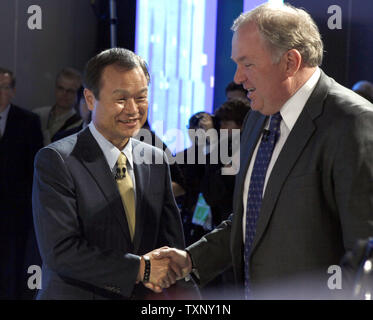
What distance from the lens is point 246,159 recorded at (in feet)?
7.73

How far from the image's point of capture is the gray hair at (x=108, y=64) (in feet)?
8.03

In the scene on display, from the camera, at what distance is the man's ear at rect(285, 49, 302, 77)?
2.18 metres

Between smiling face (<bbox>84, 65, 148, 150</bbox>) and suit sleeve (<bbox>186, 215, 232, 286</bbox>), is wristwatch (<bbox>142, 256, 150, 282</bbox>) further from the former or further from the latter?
smiling face (<bbox>84, 65, 148, 150</bbox>)

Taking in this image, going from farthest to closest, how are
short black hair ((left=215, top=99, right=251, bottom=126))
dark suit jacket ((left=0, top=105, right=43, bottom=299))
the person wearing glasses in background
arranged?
the person wearing glasses in background
dark suit jacket ((left=0, top=105, right=43, bottom=299))
short black hair ((left=215, top=99, right=251, bottom=126))

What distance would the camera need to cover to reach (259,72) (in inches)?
87.6

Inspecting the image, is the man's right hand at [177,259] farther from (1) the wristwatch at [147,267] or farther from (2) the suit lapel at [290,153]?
(2) the suit lapel at [290,153]

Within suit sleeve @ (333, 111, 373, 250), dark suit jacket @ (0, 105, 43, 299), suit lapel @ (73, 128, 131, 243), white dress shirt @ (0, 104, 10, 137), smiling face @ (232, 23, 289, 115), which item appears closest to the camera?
suit sleeve @ (333, 111, 373, 250)

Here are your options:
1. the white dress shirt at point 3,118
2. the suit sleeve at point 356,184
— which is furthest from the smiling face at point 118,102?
the white dress shirt at point 3,118

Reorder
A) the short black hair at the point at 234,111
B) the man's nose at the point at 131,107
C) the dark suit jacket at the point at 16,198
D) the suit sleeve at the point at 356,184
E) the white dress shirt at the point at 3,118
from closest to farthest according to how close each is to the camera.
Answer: the suit sleeve at the point at 356,184 < the man's nose at the point at 131,107 < the short black hair at the point at 234,111 < the dark suit jacket at the point at 16,198 < the white dress shirt at the point at 3,118

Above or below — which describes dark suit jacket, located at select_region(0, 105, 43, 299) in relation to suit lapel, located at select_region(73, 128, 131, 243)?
below

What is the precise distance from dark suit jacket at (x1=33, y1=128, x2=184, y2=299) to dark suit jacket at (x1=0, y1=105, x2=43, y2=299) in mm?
2410

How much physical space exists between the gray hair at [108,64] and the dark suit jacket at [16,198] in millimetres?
2424

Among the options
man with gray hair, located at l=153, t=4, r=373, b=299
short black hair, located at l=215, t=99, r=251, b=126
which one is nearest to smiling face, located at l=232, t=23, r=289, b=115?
man with gray hair, located at l=153, t=4, r=373, b=299
